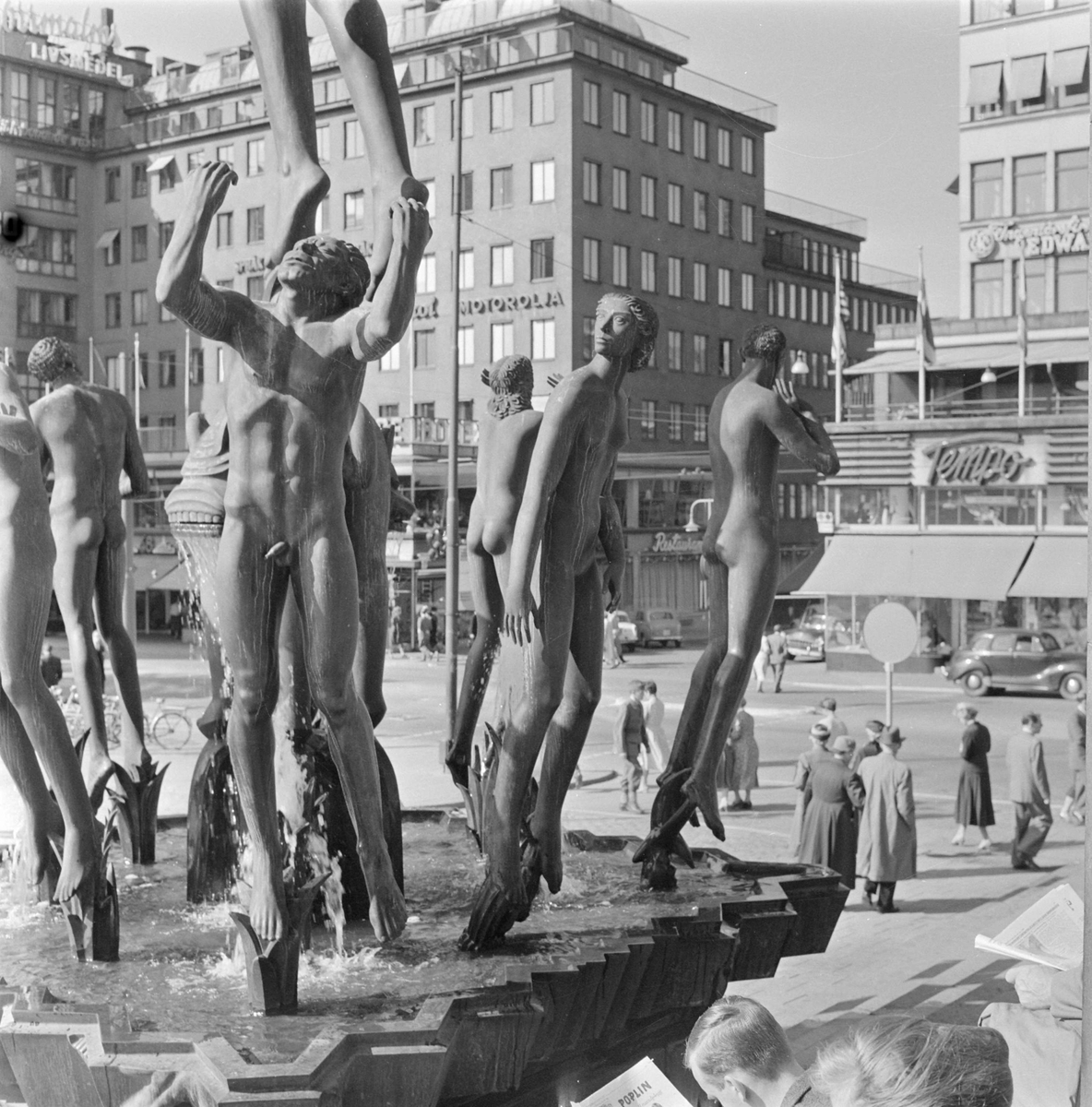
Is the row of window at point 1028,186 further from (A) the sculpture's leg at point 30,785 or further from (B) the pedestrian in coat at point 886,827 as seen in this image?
(A) the sculpture's leg at point 30,785

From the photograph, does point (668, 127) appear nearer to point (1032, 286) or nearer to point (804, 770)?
point (804, 770)

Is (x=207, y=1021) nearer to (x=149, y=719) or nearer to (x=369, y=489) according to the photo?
(x=369, y=489)

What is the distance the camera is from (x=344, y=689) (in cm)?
568

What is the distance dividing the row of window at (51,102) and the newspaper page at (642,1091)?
928 centimetres

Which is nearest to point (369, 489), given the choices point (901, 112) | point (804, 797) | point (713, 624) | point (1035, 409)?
point (713, 624)

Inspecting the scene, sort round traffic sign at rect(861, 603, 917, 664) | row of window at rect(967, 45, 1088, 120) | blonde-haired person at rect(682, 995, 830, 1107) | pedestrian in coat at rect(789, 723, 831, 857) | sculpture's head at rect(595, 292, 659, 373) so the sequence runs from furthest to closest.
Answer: row of window at rect(967, 45, 1088, 120), round traffic sign at rect(861, 603, 917, 664), pedestrian in coat at rect(789, 723, 831, 857), sculpture's head at rect(595, 292, 659, 373), blonde-haired person at rect(682, 995, 830, 1107)

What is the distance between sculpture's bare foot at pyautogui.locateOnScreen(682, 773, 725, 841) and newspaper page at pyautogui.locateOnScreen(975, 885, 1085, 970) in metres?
2.79

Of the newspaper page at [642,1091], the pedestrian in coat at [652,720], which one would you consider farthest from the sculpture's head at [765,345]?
the pedestrian in coat at [652,720]

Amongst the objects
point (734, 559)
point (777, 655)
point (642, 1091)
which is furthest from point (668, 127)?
point (777, 655)

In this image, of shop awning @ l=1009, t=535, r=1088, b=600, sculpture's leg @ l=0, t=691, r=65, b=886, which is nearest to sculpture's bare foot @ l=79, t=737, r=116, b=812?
sculpture's leg @ l=0, t=691, r=65, b=886

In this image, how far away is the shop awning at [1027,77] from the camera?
19.7 m

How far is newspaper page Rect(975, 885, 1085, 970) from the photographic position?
13.6 feet

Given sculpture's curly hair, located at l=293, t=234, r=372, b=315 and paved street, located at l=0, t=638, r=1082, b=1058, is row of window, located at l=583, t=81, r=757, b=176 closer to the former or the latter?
sculpture's curly hair, located at l=293, t=234, r=372, b=315

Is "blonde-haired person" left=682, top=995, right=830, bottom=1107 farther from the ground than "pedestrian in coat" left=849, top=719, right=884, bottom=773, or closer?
farther from the ground
